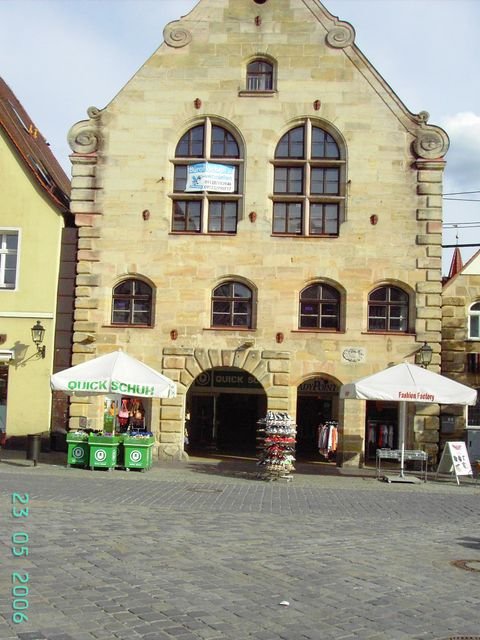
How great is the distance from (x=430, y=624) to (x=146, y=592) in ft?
8.78

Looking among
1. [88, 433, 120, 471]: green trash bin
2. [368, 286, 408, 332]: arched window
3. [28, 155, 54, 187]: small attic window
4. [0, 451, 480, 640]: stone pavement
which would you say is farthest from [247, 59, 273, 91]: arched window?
[0, 451, 480, 640]: stone pavement

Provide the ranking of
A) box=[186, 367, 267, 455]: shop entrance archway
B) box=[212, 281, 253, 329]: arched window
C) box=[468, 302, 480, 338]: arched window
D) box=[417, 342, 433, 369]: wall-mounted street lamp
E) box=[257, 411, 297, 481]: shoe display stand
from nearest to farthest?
box=[257, 411, 297, 481]: shoe display stand < box=[417, 342, 433, 369]: wall-mounted street lamp < box=[212, 281, 253, 329]: arched window < box=[468, 302, 480, 338]: arched window < box=[186, 367, 267, 455]: shop entrance archway

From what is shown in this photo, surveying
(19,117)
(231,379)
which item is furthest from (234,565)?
(19,117)

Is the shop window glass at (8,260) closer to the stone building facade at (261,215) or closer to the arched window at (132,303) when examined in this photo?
the stone building facade at (261,215)

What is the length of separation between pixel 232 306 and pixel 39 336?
5.86 m

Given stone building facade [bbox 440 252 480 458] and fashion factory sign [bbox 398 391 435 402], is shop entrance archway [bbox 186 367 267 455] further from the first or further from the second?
fashion factory sign [bbox 398 391 435 402]

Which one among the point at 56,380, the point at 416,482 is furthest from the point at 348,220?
the point at 56,380

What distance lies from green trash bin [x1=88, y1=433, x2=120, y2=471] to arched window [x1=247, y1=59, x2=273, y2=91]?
11942mm

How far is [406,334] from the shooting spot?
23.8 m

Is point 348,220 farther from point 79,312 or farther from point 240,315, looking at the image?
point 79,312

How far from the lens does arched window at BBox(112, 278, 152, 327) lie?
24.6 metres

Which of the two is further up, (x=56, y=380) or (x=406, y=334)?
(x=406, y=334)

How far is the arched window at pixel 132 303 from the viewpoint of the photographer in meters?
24.6

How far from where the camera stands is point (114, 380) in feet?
64.4
